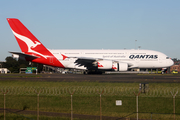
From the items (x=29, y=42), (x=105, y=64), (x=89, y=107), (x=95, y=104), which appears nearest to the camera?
(x=89, y=107)

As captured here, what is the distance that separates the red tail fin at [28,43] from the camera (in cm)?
4184

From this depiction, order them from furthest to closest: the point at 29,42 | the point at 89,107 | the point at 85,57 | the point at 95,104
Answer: the point at 85,57
the point at 29,42
the point at 95,104
the point at 89,107

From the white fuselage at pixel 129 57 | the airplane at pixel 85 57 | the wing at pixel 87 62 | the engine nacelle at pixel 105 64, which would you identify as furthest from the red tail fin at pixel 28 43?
the engine nacelle at pixel 105 64

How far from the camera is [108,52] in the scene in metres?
44.9

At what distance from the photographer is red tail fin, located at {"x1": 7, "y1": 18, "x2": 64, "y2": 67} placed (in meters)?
41.8

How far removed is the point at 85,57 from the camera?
44.4 m

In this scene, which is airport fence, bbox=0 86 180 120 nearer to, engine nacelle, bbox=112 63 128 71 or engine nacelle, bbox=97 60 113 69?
engine nacelle, bbox=97 60 113 69

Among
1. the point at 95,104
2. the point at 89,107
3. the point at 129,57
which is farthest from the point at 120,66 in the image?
the point at 89,107

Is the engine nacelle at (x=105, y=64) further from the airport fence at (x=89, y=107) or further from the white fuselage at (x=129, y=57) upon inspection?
the airport fence at (x=89, y=107)

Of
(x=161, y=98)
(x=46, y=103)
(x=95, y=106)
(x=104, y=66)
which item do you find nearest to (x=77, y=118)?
(x=95, y=106)

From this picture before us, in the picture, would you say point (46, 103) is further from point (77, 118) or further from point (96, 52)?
point (96, 52)

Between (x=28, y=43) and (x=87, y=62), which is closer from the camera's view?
(x=87, y=62)

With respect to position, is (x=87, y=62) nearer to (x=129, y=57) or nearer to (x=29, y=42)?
(x=129, y=57)

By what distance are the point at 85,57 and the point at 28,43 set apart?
11.9m
